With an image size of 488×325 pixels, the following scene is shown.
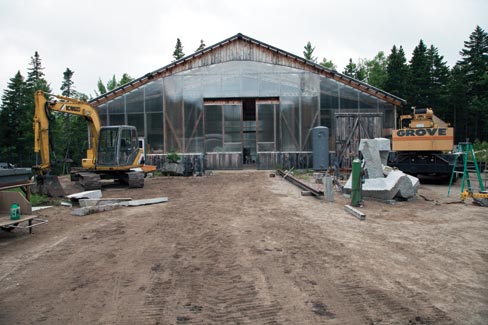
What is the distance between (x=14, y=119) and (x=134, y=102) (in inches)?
1086

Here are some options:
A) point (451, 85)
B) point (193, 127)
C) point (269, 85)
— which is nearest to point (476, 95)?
point (451, 85)

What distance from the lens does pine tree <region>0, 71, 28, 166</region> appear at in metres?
38.1

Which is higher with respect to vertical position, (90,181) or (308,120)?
(308,120)

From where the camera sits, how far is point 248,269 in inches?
184

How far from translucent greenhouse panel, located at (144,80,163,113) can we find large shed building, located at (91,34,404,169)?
0.06m

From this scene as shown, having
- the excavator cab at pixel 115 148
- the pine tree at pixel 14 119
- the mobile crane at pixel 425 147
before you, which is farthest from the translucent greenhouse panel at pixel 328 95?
the pine tree at pixel 14 119

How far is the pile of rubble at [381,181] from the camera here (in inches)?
398

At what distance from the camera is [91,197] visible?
34.0ft

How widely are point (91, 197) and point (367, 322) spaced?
9300mm

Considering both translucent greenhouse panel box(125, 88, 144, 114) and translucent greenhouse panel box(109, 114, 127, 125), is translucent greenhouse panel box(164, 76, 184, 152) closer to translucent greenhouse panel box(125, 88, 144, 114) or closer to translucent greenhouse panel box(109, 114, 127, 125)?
translucent greenhouse panel box(125, 88, 144, 114)

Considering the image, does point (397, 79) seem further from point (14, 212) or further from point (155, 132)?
point (14, 212)

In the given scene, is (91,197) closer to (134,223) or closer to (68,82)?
(134,223)

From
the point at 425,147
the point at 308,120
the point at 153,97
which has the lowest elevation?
the point at 425,147

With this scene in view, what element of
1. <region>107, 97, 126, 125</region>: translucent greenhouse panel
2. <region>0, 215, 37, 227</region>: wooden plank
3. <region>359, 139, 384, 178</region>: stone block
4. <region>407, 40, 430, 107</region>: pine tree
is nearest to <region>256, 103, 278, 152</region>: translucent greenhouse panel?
<region>107, 97, 126, 125</region>: translucent greenhouse panel
